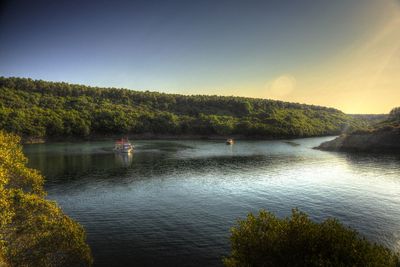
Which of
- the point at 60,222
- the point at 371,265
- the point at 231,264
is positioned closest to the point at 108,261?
the point at 60,222

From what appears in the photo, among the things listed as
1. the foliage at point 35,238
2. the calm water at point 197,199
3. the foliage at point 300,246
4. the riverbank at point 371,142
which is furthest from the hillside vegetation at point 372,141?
the foliage at point 35,238

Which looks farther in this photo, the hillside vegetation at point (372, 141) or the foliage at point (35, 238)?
the hillside vegetation at point (372, 141)

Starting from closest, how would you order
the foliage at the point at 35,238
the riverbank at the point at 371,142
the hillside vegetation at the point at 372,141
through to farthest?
1. the foliage at the point at 35,238
2. the riverbank at the point at 371,142
3. the hillside vegetation at the point at 372,141

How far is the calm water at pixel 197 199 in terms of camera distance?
1407 inches

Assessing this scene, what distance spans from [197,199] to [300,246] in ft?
118

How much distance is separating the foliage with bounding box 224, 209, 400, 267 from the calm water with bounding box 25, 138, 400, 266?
29.4ft

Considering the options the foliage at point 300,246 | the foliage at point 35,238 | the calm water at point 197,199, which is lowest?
the calm water at point 197,199

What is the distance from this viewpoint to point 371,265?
62.0 feet

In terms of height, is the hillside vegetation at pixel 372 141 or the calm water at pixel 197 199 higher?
the hillside vegetation at pixel 372 141

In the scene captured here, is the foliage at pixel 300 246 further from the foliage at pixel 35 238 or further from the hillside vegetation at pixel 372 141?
the hillside vegetation at pixel 372 141

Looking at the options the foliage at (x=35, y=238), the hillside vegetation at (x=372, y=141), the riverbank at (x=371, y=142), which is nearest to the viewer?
the foliage at (x=35, y=238)

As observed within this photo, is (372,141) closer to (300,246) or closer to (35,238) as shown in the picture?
(300,246)

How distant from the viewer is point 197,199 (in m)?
56.8

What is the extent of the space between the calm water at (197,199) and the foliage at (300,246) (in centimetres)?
896
